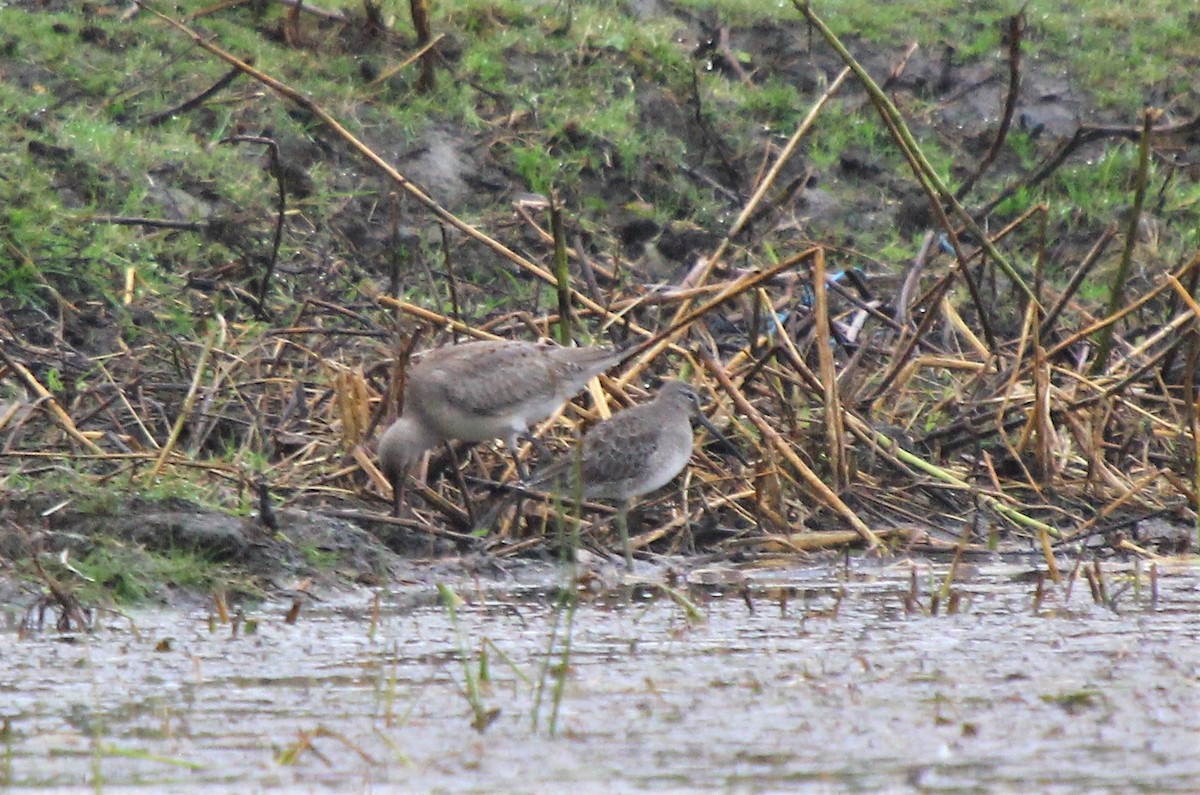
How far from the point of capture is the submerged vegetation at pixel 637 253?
7867 mm

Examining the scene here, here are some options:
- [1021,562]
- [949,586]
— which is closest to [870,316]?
[1021,562]

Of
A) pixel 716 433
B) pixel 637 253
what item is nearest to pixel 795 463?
pixel 716 433

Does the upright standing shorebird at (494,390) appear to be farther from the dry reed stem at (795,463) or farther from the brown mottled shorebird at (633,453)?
the dry reed stem at (795,463)

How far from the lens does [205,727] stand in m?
4.64

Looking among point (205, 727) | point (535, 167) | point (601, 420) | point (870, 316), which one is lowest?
point (205, 727)

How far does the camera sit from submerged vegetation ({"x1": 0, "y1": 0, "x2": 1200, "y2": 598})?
25.8ft

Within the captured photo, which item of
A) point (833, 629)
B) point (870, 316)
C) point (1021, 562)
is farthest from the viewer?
point (870, 316)

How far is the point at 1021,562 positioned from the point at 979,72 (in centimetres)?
660

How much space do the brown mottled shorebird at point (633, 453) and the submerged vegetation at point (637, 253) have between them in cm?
20

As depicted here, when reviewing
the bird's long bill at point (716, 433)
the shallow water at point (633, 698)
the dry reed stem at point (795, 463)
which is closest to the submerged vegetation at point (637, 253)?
the dry reed stem at point (795, 463)

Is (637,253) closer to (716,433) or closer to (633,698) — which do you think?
(716,433)

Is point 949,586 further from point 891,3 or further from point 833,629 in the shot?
point 891,3

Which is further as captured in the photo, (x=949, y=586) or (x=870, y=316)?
(x=870, y=316)

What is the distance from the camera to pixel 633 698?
4984mm
